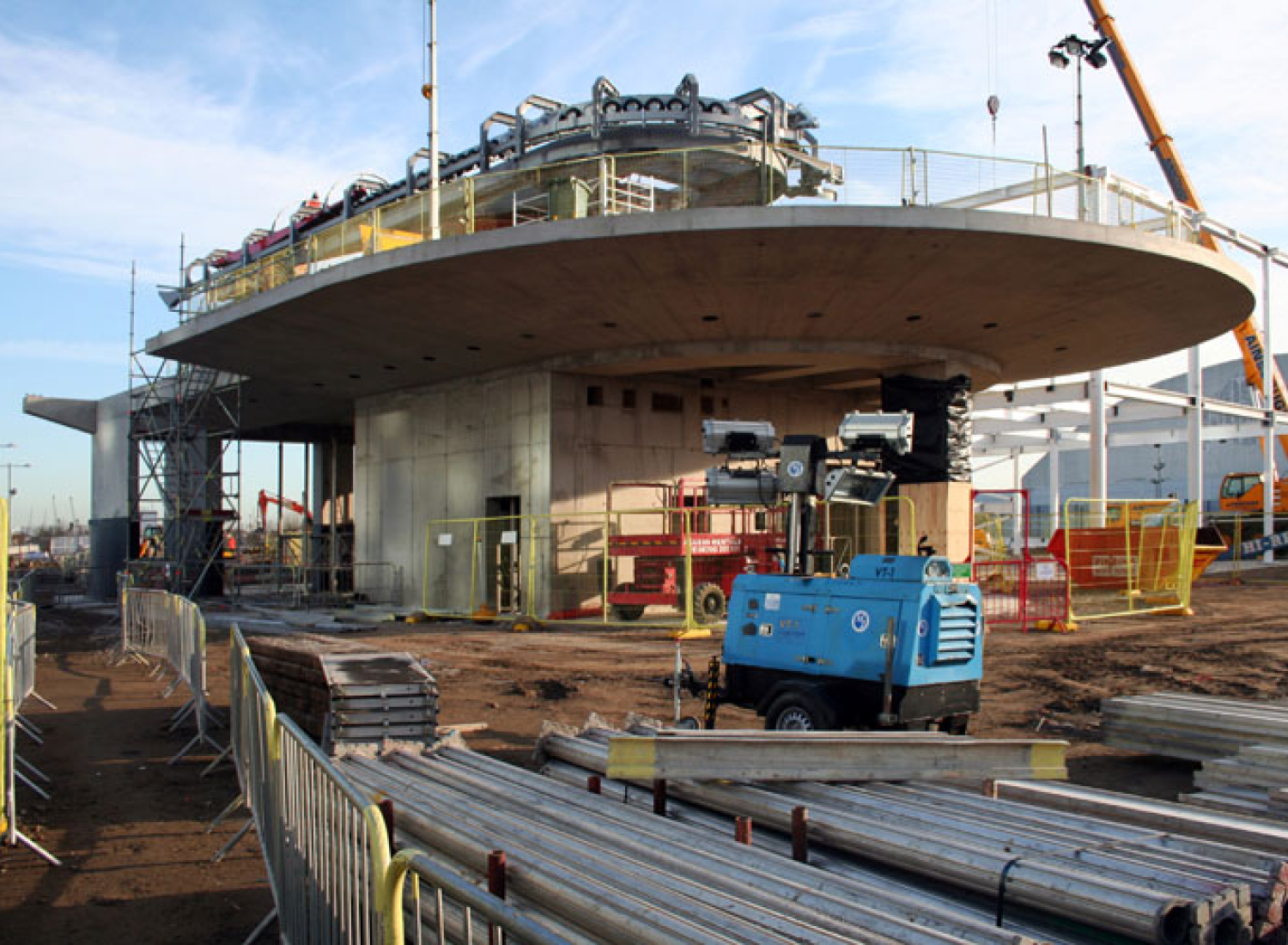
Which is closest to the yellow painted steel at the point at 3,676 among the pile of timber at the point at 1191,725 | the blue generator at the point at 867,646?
the blue generator at the point at 867,646

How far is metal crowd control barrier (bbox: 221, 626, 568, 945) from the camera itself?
9.57 feet

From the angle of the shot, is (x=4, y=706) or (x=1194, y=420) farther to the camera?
(x=1194, y=420)

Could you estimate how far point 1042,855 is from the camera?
449cm

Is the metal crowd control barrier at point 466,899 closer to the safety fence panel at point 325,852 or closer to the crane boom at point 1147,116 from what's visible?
the safety fence panel at point 325,852

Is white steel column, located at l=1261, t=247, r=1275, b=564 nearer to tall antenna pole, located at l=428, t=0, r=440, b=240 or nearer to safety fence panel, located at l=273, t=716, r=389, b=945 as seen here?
tall antenna pole, located at l=428, t=0, r=440, b=240

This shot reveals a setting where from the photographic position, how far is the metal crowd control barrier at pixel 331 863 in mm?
2916

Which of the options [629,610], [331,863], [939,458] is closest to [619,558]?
[629,610]

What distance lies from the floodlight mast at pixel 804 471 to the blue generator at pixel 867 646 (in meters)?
0.45

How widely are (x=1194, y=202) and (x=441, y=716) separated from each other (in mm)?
48581

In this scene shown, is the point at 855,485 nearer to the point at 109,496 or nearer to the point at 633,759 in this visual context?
the point at 633,759

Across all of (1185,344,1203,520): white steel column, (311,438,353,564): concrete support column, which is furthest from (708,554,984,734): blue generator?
(1185,344,1203,520): white steel column

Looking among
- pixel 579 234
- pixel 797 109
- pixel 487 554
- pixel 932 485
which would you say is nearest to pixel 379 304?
pixel 579 234

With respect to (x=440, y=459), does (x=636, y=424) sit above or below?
above

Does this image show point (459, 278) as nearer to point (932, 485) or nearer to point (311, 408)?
point (932, 485)
